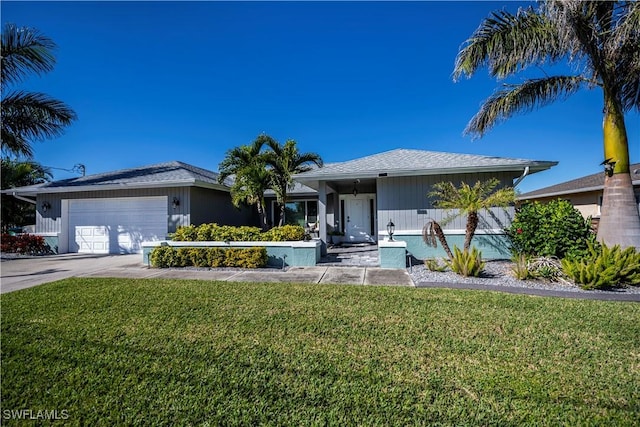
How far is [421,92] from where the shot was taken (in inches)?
496

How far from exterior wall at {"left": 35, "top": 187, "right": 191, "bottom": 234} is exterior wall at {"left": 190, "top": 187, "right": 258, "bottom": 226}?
36cm

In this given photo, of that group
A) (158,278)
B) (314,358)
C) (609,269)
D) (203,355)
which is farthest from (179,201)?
(609,269)

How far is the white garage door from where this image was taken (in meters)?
11.5

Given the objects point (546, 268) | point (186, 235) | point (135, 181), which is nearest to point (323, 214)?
point (186, 235)

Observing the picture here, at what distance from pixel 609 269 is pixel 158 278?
998 centimetres

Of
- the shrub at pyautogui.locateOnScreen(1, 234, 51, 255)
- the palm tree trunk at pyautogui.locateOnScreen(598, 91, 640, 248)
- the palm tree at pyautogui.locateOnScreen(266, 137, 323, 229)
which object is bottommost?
the shrub at pyautogui.locateOnScreen(1, 234, 51, 255)

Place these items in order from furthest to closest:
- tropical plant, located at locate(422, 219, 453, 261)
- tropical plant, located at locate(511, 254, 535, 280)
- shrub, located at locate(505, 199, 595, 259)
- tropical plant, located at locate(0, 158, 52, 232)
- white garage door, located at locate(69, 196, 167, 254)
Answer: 1. tropical plant, located at locate(0, 158, 52, 232)
2. white garage door, located at locate(69, 196, 167, 254)
3. tropical plant, located at locate(422, 219, 453, 261)
4. shrub, located at locate(505, 199, 595, 259)
5. tropical plant, located at locate(511, 254, 535, 280)

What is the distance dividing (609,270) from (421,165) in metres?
5.29

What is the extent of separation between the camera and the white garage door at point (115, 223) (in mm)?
11492

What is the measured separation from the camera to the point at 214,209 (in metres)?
12.6

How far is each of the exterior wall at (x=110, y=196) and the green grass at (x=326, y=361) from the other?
647cm

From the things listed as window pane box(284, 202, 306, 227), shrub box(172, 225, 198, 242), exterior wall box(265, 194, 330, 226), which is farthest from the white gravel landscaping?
window pane box(284, 202, 306, 227)

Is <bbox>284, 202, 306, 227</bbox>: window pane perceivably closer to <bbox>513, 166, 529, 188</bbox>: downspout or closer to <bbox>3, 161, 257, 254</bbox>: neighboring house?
<bbox>3, 161, 257, 254</bbox>: neighboring house

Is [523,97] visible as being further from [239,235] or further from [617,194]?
[239,235]
